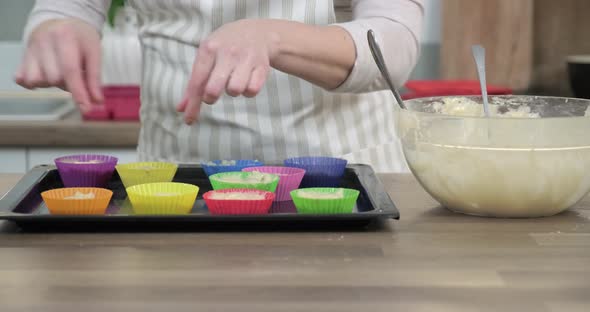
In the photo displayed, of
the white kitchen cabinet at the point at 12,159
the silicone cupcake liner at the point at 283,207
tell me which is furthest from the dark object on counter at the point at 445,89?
the silicone cupcake liner at the point at 283,207

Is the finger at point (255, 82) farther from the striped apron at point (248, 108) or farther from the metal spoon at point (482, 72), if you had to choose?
the striped apron at point (248, 108)

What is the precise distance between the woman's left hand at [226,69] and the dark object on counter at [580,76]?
4.49ft

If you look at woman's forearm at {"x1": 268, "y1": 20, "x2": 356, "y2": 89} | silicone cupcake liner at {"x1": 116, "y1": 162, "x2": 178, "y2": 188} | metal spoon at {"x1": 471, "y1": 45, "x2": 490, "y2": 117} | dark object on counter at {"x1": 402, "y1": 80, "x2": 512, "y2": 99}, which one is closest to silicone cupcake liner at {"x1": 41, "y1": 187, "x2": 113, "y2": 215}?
silicone cupcake liner at {"x1": 116, "y1": 162, "x2": 178, "y2": 188}

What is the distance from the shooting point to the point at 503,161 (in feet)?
2.93

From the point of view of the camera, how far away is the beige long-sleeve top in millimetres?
1331

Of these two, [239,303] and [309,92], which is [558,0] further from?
[239,303]

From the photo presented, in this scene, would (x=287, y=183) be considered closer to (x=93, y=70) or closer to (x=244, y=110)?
(x=93, y=70)

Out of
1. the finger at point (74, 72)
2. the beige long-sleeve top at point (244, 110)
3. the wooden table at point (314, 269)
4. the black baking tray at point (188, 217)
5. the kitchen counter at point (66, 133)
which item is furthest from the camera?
the kitchen counter at point (66, 133)

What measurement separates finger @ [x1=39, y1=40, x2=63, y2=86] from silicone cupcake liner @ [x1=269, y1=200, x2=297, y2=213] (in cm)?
27

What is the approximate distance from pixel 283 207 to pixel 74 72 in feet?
0.87

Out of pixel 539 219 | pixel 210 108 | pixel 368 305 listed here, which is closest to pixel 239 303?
pixel 368 305

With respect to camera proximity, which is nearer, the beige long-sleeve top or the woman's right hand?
the woman's right hand

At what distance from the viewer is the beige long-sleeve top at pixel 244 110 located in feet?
4.37

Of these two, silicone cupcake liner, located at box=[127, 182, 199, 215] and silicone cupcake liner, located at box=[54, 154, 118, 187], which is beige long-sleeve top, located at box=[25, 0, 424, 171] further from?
silicone cupcake liner, located at box=[127, 182, 199, 215]
